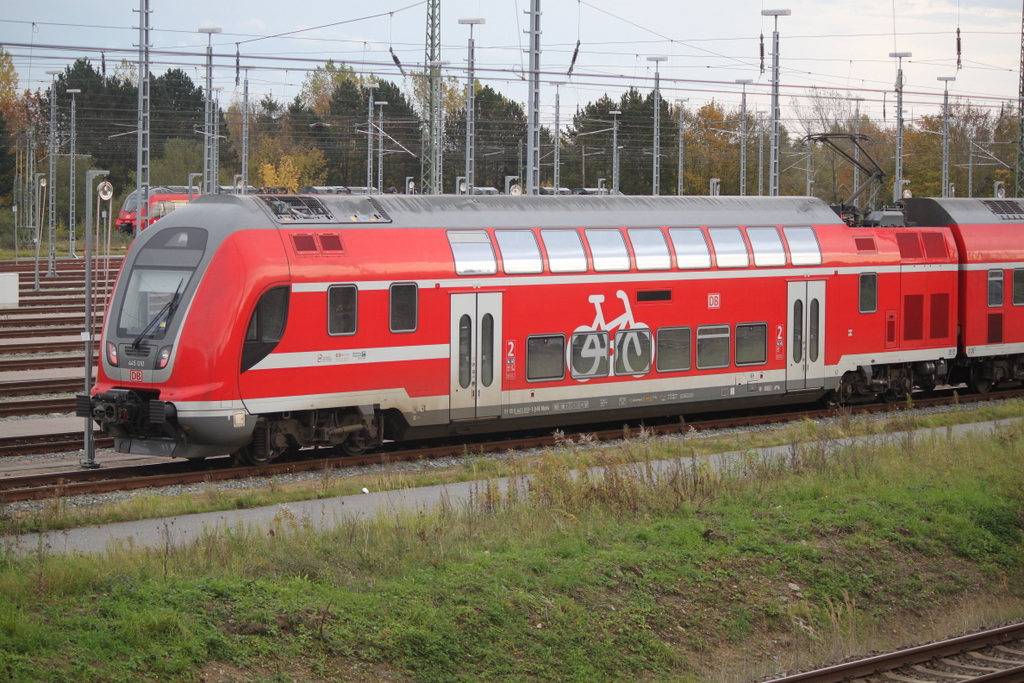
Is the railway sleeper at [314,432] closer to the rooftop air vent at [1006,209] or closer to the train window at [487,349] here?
the train window at [487,349]

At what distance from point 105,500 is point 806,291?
13.1m

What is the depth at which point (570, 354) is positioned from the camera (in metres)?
18.7

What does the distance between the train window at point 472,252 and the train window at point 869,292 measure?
8353 millimetres

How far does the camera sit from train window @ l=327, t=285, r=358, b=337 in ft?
53.0

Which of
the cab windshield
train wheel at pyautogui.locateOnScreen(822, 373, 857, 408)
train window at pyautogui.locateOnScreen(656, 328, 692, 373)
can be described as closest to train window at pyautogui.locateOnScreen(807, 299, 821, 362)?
train wheel at pyautogui.locateOnScreen(822, 373, 857, 408)

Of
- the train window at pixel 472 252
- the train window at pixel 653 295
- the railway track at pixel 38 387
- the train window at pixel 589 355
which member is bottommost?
the railway track at pixel 38 387

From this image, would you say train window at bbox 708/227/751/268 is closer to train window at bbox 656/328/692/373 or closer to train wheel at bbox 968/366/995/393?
train window at bbox 656/328/692/373

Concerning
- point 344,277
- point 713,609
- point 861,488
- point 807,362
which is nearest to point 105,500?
point 344,277

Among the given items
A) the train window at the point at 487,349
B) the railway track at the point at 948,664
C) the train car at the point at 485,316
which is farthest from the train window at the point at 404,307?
the railway track at the point at 948,664

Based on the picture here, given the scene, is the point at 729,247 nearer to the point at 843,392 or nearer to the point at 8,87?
the point at 843,392

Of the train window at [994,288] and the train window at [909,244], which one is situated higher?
the train window at [909,244]

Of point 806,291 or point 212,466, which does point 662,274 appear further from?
point 212,466

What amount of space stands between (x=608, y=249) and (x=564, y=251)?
903 millimetres

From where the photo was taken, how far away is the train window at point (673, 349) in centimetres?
1977
